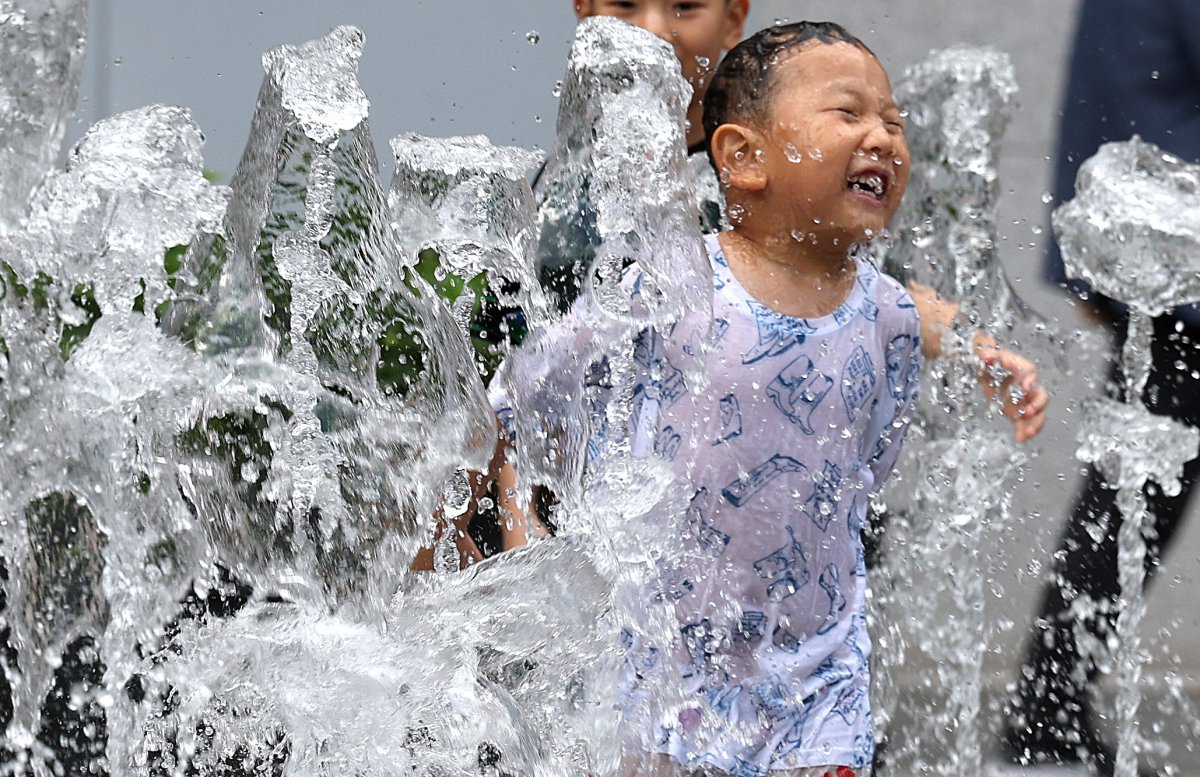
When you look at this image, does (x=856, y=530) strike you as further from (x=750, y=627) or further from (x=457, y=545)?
(x=457, y=545)

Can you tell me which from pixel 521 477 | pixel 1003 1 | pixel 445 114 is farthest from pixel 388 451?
pixel 1003 1

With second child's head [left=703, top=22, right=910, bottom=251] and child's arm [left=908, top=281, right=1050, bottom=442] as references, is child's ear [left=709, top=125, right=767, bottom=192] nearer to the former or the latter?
second child's head [left=703, top=22, right=910, bottom=251]

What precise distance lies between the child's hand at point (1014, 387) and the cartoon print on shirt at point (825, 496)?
0.23 metres

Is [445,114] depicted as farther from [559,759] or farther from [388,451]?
[559,759]

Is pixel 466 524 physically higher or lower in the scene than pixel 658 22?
lower

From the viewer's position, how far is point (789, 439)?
1899 millimetres

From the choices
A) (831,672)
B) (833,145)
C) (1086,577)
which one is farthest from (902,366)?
(1086,577)

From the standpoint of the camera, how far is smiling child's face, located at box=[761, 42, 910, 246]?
195 cm

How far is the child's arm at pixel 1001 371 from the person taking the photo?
1.99 meters

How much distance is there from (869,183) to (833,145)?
0.06 meters

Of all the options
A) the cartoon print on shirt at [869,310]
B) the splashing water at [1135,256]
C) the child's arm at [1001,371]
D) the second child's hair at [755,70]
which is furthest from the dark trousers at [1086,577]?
the second child's hair at [755,70]

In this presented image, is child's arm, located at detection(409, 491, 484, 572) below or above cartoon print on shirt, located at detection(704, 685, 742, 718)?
above

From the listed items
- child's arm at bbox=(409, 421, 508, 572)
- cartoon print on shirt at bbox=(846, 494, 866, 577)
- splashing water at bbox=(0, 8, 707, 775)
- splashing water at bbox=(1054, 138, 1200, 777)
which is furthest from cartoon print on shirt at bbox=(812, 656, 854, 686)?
splashing water at bbox=(1054, 138, 1200, 777)

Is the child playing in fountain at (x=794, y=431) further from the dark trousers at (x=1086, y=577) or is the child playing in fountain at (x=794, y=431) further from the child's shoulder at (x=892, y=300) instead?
the dark trousers at (x=1086, y=577)
